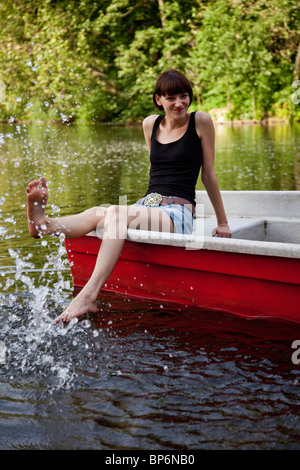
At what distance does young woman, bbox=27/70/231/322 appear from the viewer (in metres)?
4.00

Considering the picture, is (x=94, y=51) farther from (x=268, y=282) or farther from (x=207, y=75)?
(x=268, y=282)

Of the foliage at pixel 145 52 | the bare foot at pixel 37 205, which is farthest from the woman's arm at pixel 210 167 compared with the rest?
the foliage at pixel 145 52

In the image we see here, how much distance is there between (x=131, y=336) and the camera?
3.79m

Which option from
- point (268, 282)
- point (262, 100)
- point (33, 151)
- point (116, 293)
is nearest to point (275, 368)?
point (268, 282)

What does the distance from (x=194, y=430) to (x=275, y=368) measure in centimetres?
77

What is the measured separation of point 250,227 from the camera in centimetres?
459

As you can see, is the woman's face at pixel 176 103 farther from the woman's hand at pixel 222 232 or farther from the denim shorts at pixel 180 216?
the woman's hand at pixel 222 232

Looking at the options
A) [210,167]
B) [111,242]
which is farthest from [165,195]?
[111,242]

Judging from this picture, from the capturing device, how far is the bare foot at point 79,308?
3.88 m

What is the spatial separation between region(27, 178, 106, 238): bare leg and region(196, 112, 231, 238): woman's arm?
752 mm

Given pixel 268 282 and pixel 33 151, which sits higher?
pixel 33 151

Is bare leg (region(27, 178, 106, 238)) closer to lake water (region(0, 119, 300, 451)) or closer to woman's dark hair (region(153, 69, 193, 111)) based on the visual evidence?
lake water (region(0, 119, 300, 451))

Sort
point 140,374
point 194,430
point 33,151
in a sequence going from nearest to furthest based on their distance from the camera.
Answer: point 194,430 < point 140,374 < point 33,151

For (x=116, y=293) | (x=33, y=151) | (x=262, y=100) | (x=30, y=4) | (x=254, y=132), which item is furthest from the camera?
(x=30, y=4)
